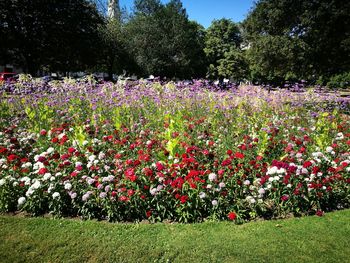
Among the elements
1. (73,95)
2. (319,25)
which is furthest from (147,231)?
(319,25)

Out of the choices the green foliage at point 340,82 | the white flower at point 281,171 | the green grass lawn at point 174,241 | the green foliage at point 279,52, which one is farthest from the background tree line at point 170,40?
the green grass lawn at point 174,241

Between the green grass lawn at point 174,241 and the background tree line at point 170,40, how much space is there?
13.8 m

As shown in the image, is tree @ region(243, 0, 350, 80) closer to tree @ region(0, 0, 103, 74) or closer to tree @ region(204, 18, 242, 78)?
tree @ region(0, 0, 103, 74)

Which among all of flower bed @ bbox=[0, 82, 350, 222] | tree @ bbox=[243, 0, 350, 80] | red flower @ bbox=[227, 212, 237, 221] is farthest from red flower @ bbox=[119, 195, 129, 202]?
tree @ bbox=[243, 0, 350, 80]

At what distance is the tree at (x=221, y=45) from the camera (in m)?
46.8

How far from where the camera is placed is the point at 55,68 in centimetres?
2875

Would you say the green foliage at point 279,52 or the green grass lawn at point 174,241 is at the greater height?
the green foliage at point 279,52

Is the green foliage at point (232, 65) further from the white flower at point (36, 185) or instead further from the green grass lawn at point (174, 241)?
the white flower at point (36, 185)

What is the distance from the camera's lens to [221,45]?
1912 inches

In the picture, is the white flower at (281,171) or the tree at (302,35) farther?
the tree at (302,35)

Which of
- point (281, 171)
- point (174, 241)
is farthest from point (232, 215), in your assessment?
point (281, 171)

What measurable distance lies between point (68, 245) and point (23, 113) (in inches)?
235

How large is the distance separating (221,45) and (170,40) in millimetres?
15873

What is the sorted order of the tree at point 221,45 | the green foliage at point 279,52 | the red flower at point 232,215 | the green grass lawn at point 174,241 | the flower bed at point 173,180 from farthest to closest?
the tree at point 221,45
the green foliage at point 279,52
the flower bed at point 173,180
the red flower at point 232,215
the green grass lawn at point 174,241
